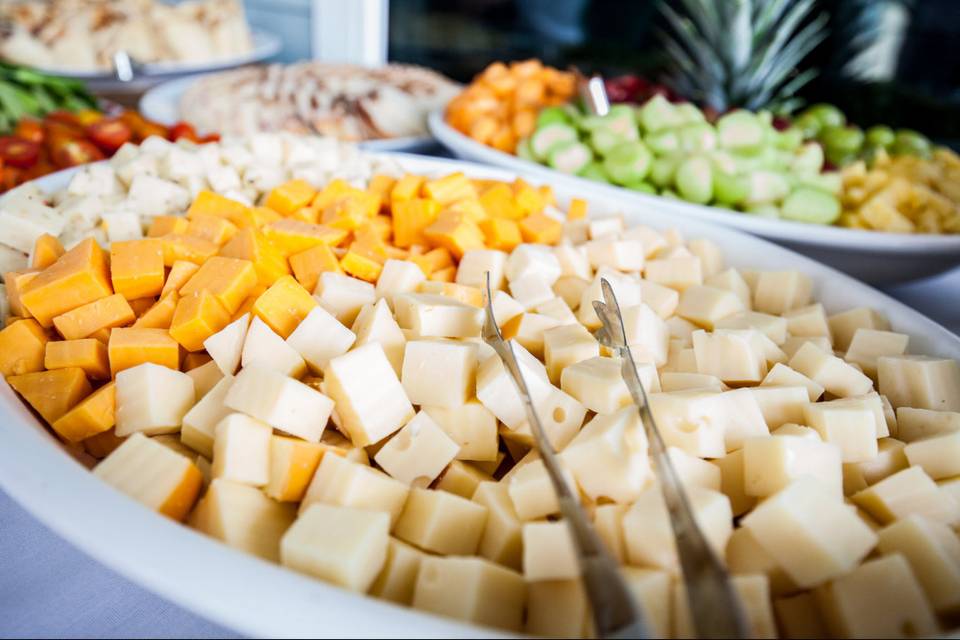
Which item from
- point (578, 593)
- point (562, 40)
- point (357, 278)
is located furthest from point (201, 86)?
point (562, 40)

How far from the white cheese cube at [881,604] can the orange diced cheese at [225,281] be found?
65cm

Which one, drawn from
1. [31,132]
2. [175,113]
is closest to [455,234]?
[31,132]

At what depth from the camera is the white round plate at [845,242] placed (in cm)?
128

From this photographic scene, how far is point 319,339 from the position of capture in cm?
77

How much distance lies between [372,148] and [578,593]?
4.62 feet

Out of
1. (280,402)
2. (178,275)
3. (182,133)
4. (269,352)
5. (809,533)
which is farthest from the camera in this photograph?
(182,133)

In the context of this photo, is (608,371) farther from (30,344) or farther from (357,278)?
(30,344)

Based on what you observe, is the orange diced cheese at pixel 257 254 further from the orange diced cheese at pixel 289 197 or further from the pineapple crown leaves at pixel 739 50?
the pineapple crown leaves at pixel 739 50

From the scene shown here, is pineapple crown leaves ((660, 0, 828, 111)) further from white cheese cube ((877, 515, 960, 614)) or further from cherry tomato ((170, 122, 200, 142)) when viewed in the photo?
white cheese cube ((877, 515, 960, 614))

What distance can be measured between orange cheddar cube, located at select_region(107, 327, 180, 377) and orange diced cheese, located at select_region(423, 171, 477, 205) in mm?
509

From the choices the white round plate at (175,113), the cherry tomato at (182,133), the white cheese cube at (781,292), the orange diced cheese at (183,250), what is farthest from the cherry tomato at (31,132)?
the white cheese cube at (781,292)

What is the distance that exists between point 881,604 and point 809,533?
7cm

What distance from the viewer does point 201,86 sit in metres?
2.10

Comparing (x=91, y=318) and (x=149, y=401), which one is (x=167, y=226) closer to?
(x=91, y=318)
